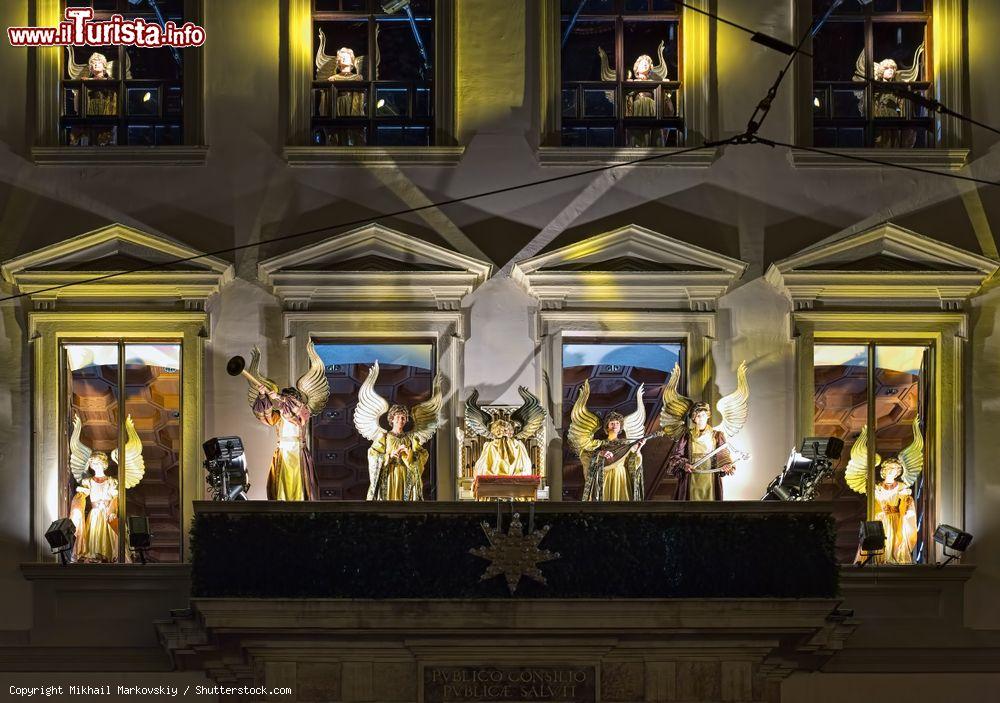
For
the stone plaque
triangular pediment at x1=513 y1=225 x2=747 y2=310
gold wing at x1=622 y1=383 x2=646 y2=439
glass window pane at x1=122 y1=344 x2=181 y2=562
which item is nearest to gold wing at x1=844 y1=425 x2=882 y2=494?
triangular pediment at x1=513 y1=225 x2=747 y2=310

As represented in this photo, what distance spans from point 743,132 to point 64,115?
7.35 m

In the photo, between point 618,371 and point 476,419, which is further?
point 618,371

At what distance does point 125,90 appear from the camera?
2275 cm

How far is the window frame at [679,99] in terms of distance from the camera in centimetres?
2238

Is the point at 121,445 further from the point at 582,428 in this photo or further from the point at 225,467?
the point at 582,428

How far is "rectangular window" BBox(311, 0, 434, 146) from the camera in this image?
22.7m

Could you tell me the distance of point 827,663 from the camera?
21625mm

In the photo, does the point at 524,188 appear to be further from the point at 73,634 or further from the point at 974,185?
the point at 73,634

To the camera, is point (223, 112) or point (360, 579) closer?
point (360, 579)

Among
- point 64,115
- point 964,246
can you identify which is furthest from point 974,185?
point 64,115

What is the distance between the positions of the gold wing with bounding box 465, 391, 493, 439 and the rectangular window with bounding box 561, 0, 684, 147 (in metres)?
3.22

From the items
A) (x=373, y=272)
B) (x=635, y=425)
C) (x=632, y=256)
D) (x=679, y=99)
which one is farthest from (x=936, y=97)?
(x=373, y=272)

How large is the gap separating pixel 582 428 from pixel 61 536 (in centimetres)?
541

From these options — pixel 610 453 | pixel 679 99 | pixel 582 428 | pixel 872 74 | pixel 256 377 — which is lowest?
pixel 610 453
